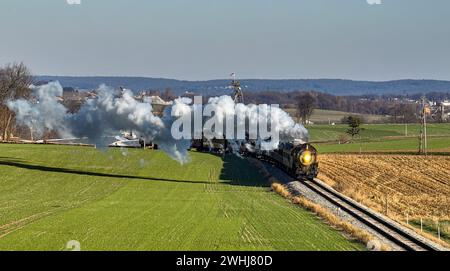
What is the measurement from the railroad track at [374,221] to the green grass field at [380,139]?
2413 inches

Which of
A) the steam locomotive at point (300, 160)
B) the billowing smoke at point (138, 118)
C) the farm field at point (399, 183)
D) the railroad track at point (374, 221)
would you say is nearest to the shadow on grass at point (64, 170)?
the billowing smoke at point (138, 118)

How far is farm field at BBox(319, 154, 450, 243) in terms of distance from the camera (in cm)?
6362

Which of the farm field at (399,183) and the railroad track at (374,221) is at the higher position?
the railroad track at (374,221)

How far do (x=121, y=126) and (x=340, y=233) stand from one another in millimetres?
36011

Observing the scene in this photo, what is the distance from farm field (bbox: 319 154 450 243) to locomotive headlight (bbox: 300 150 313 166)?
387 cm

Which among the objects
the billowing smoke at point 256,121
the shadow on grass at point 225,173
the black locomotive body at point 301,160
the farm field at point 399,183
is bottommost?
the farm field at point 399,183

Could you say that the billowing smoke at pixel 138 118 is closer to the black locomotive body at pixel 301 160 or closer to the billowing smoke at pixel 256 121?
the billowing smoke at pixel 256 121

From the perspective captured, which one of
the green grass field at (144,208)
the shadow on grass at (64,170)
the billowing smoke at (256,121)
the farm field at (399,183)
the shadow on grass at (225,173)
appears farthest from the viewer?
the billowing smoke at (256,121)

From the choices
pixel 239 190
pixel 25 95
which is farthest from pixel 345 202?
pixel 25 95

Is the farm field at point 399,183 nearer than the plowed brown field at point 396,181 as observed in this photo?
Yes

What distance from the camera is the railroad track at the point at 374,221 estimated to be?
41.8m

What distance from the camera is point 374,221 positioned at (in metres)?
51.3

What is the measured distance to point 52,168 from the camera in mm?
87062
